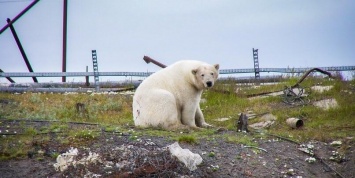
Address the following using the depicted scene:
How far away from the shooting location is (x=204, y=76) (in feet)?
38.0

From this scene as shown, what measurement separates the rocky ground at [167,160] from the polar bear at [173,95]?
1518mm

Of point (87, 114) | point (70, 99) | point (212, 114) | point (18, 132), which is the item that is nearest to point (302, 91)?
point (212, 114)

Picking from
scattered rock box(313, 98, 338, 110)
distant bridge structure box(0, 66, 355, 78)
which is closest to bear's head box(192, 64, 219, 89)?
scattered rock box(313, 98, 338, 110)

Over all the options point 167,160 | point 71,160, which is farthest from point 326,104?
point 71,160

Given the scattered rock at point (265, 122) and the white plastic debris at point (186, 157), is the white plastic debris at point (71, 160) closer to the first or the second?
the white plastic debris at point (186, 157)

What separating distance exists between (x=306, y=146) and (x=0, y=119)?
6.18m

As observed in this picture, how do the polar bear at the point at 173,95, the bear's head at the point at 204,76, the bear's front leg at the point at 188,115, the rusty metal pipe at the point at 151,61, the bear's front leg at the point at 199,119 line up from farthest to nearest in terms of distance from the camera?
the rusty metal pipe at the point at 151,61 → the bear's front leg at the point at 199,119 → the bear's front leg at the point at 188,115 → the bear's head at the point at 204,76 → the polar bear at the point at 173,95

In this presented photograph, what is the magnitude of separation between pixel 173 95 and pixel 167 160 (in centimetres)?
396

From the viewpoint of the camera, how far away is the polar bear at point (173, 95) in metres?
11.3

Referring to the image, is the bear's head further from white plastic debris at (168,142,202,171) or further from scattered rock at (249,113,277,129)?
white plastic debris at (168,142,202,171)

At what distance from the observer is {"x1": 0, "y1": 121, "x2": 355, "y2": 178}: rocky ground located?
7562 mm

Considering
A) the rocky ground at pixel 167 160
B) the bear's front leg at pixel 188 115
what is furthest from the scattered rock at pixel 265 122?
the rocky ground at pixel 167 160

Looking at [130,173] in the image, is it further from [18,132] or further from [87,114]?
[87,114]

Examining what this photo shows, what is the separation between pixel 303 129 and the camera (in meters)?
12.8
